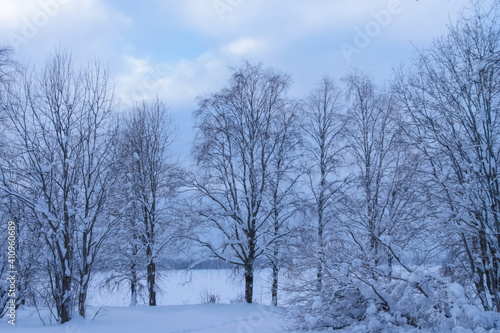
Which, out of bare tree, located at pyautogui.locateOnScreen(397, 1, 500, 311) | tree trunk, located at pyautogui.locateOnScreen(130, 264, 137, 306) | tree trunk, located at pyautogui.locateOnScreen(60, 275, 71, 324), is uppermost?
bare tree, located at pyautogui.locateOnScreen(397, 1, 500, 311)

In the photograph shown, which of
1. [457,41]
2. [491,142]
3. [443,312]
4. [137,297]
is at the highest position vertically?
[457,41]

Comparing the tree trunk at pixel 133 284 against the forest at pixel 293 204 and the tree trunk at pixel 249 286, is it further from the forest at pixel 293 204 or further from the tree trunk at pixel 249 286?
the tree trunk at pixel 249 286

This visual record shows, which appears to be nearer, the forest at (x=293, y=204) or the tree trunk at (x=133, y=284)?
the forest at (x=293, y=204)

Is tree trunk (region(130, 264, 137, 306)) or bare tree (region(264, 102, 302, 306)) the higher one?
bare tree (region(264, 102, 302, 306))

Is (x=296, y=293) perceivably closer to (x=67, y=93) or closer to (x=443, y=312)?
(x=443, y=312)

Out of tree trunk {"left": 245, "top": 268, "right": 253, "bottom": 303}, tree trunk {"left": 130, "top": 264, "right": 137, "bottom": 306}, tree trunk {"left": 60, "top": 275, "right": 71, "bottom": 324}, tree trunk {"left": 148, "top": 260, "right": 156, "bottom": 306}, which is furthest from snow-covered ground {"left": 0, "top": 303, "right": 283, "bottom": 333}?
tree trunk {"left": 130, "top": 264, "right": 137, "bottom": 306}

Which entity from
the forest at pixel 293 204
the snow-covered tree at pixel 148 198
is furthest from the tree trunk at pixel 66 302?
the snow-covered tree at pixel 148 198

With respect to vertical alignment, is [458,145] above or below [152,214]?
above

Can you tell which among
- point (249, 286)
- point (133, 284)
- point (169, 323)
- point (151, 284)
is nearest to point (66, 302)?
point (169, 323)

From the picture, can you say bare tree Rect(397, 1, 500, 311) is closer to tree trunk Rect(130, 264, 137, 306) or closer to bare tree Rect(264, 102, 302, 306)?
bare tree Rect(264, 102, 302, 306)

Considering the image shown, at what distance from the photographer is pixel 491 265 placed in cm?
834

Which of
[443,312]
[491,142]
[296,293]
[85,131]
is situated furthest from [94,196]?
[491,142]

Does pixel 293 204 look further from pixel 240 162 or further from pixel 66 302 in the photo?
pixel 66 302

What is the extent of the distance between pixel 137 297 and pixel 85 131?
11862mm
